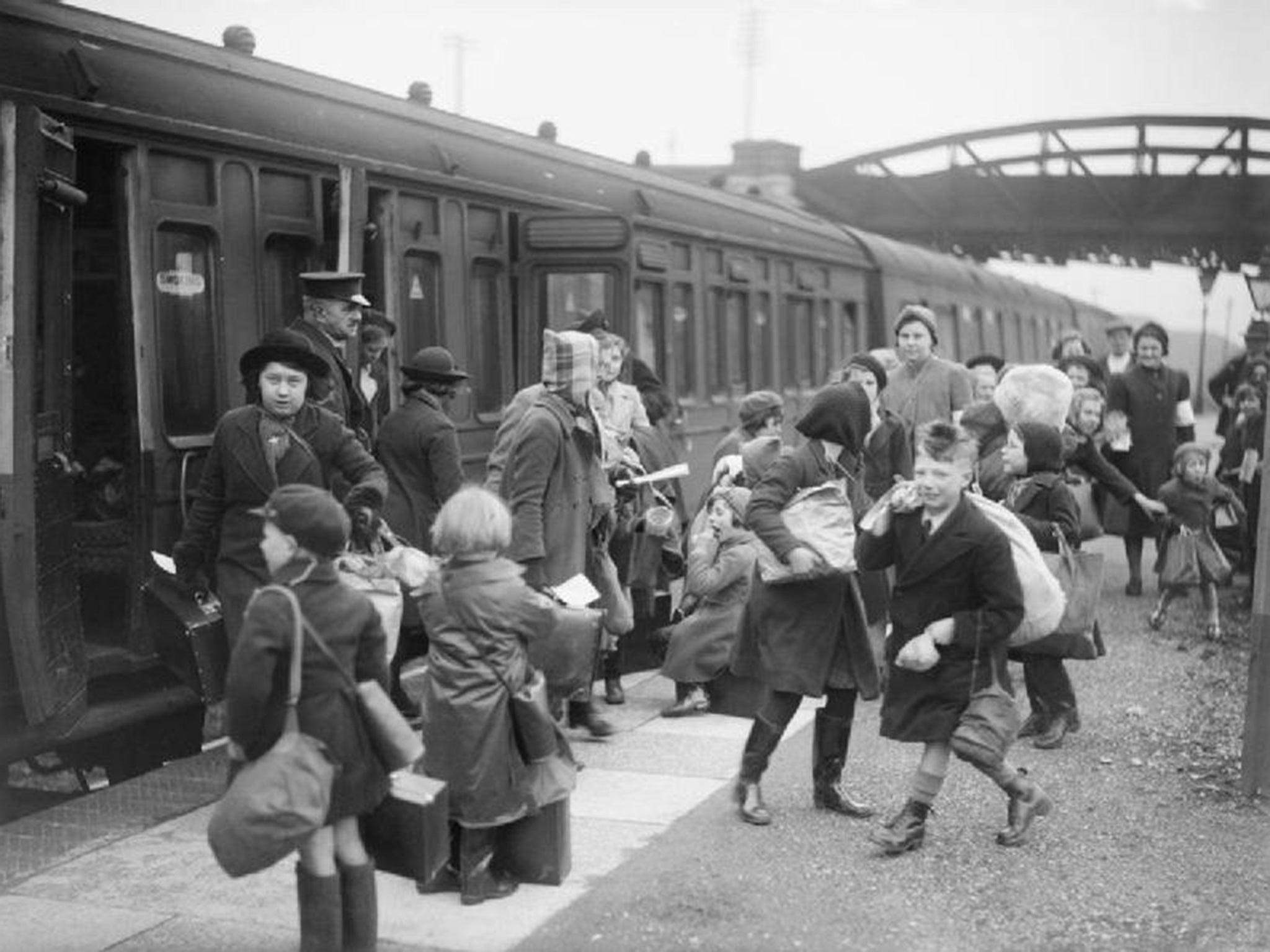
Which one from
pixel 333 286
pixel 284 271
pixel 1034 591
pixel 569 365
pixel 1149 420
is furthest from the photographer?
pixel 1149 420

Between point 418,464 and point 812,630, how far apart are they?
215cm

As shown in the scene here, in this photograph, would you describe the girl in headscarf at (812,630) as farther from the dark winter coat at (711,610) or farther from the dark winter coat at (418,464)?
the dark winter coat at (418,464)

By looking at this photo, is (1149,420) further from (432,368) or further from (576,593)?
(576,593)

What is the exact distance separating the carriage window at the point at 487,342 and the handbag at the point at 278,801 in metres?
5.68

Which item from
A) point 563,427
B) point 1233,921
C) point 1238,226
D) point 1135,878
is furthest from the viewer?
point 1238,226

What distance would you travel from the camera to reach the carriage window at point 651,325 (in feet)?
39.1

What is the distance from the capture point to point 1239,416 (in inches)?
479

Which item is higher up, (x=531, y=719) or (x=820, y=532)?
(x=820, y=532)

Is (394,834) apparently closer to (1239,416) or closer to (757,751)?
(757,751)

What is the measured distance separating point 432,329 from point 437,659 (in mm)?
4466

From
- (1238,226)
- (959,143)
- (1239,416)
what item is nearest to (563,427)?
(1239,416)

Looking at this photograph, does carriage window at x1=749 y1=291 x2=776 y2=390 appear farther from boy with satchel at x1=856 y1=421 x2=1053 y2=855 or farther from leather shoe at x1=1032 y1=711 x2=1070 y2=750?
boy with satchel at x1=856 y1=421 x2=1053 y2=855

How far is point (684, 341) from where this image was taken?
1309 cm

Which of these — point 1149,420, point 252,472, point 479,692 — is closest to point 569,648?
point 479,692
